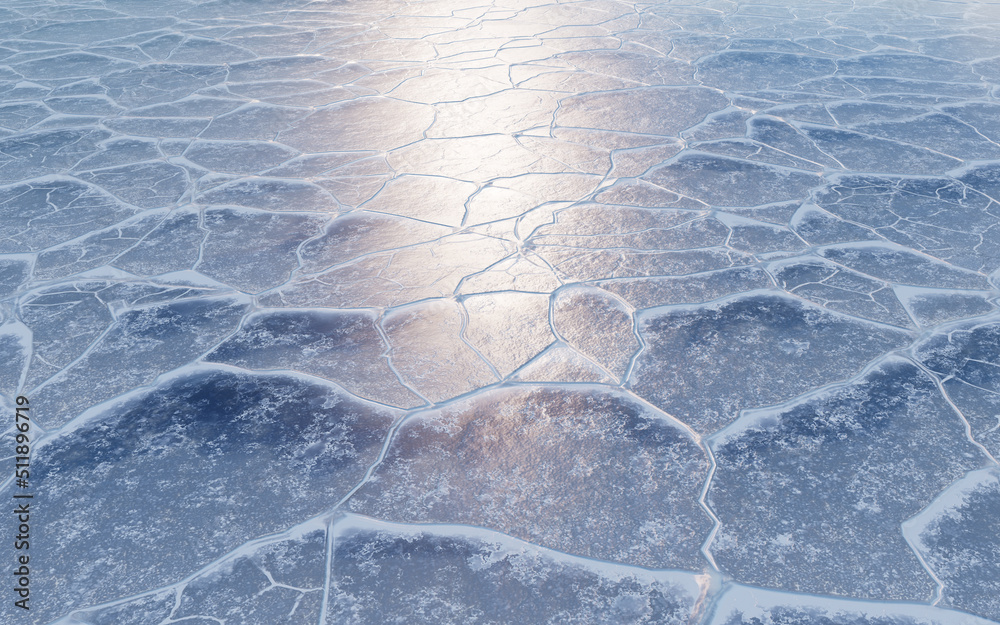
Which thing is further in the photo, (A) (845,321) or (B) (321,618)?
(A) (845,321)

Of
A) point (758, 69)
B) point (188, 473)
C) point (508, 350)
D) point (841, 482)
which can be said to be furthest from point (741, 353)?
point (758, 69)

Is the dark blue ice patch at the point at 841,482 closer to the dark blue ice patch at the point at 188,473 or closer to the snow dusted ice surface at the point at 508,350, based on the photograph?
the snow dusted ice surface at the point at 508,350

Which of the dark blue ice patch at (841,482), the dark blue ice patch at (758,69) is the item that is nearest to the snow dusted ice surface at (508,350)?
the dark blue ice patch at (841,482)

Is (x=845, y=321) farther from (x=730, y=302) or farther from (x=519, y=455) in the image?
(x=519, y=455)

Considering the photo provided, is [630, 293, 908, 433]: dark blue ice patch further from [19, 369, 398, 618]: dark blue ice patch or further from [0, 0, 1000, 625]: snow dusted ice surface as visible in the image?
[19, 369, 398, 618]: dark blue ice patch

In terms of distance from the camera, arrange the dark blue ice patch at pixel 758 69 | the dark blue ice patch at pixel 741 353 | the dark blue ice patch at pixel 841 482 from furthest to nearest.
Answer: the dark blue ice patch at pixel 758 69
the dark blue ice patch at pixel 741 353
the dark blue ice patch at pixel 841 482

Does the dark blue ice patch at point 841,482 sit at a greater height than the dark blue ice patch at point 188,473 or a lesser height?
lesser

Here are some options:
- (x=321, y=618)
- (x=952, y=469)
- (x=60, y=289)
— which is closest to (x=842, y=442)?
(x=952, y=469)

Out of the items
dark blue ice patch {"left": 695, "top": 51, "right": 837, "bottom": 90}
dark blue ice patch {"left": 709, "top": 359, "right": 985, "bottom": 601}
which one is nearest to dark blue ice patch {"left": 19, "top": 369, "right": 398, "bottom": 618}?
dark blue ice patch {"left": 709, "top": 359, "right": 985, "bottom": 601}
